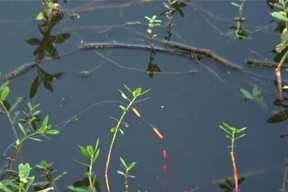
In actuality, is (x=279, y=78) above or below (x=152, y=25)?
below

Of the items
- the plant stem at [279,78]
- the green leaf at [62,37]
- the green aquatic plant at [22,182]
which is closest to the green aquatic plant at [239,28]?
the plant stem at [279,78]

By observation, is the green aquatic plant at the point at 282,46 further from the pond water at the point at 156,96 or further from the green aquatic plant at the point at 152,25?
the green aquatic plant at the point at 152,25

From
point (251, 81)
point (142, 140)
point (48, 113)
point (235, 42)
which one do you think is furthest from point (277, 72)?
point (48, 113)

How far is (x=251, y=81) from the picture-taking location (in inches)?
86.1

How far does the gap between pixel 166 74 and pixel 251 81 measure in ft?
1.04

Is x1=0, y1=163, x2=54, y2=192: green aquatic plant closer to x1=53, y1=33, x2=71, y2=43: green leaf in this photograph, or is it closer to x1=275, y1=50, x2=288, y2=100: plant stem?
x1=53, y1=33, x2=71, y2=43: green leaf

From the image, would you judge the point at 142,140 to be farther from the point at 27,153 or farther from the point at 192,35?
the point at 192,35

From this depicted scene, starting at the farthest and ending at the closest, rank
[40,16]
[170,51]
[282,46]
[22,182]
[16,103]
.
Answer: [40,16] < [170,51] < [282,46] < [16,103] < [22,182]

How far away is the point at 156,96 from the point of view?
2119mm

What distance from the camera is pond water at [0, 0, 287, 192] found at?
75.0 inches

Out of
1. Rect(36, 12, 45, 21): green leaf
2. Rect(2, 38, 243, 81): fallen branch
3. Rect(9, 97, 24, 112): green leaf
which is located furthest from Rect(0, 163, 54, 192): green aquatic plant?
Rect(36, 12, 45, 21): green leaf

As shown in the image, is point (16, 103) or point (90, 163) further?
point (16, 103)

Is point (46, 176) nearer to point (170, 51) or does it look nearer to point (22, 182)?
point (22, 182)

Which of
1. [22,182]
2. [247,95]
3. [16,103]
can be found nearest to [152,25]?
[247,95]
